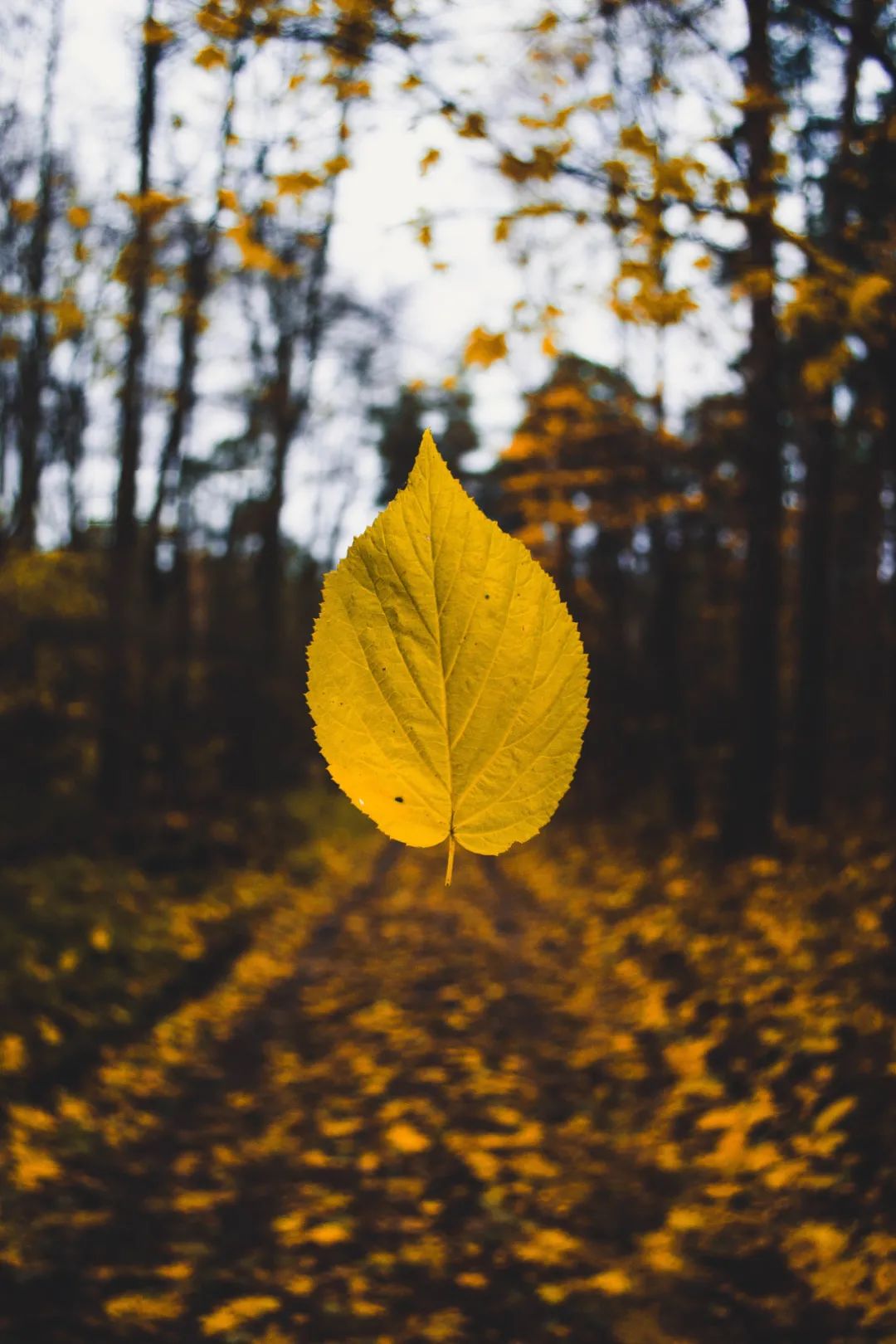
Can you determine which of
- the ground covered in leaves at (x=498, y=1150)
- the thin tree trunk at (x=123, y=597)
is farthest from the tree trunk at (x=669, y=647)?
the thin tree trunk at (x=123, y=597)

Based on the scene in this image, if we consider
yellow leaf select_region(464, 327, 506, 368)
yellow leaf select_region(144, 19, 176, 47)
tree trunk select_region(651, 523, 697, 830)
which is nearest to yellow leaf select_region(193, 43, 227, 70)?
yellow leaf select_region(144, 19, 176, 47)

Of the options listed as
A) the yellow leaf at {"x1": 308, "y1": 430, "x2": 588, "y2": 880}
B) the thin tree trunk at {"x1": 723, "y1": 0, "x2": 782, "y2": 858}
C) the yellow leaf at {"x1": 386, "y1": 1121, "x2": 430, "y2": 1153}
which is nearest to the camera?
the yellow leaf at {"x1": 308, "y1": 430, "x2": 588, "y2": 880}

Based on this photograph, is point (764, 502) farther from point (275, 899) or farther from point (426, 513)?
point (426, 513)

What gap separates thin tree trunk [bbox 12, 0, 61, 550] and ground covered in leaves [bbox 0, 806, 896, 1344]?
5668mm

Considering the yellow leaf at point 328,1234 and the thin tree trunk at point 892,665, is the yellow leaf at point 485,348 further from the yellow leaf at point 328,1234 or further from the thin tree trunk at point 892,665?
the yellow leaf at point 328,1234

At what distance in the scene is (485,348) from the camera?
448 centimetres

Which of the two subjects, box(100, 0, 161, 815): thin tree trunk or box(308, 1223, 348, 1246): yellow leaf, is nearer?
box(308, 1223, 348, 1246): yellow leaf

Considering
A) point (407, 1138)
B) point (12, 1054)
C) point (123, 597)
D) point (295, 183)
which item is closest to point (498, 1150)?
point (407, 1138)

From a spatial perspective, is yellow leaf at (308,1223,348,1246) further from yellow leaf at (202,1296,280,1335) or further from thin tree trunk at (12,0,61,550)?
thin tree trunk at (12,0,61,550)

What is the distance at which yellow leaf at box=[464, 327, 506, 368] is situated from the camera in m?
4.45

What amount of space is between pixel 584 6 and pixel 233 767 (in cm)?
1073

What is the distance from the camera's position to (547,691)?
30cm

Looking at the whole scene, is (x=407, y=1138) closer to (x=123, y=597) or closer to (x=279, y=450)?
(x=123, y=597)

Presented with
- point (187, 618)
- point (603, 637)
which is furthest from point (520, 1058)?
point (603, 637)
